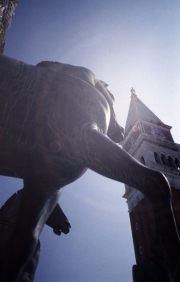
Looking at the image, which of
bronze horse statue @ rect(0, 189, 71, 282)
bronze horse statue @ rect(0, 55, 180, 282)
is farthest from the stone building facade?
bronze horse statue @ rect(0, 189, 71, 282)

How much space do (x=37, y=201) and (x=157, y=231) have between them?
970mm

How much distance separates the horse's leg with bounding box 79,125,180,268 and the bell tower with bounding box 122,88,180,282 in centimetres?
2033

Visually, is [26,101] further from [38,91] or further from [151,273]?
[151,273]

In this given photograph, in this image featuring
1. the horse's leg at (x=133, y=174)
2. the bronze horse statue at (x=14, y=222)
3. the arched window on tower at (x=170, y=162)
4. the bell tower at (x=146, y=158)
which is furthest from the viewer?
the arched window on tower at (x=170, y=162)

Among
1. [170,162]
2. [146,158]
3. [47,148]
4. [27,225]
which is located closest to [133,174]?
[47,148]

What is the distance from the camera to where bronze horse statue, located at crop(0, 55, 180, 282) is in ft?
5.01

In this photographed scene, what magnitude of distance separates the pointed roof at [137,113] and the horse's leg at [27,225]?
2942 cm

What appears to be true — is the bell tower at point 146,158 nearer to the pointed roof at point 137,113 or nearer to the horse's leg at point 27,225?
the pointed roof at point 137,113

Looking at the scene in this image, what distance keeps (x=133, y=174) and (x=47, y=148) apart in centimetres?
69

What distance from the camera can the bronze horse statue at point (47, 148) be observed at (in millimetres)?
1526

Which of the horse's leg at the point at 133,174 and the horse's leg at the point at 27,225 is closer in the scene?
the horse's leg at the point at 133,174

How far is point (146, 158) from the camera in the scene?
24.8 m

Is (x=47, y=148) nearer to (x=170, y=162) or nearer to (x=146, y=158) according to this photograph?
(x=146, y=158)

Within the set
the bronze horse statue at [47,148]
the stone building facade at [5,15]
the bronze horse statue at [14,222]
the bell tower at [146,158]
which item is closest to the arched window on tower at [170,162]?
the bell tower at [146,158]
